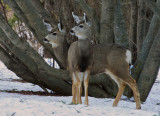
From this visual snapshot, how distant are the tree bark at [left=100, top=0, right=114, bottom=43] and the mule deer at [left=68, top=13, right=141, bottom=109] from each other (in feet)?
8.38

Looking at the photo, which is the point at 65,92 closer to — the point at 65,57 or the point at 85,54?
the point at 65,57

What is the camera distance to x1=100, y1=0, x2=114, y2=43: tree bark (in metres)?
→ 11.0

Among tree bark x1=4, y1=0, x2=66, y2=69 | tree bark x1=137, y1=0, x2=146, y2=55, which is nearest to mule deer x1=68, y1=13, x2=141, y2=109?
tree bark x1=4, y1=0, x2=66, y2=69

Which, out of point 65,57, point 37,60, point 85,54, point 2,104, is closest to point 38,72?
point 37,60

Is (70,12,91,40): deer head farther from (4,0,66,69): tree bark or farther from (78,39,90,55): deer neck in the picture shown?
(4,0,66,69): tree bark

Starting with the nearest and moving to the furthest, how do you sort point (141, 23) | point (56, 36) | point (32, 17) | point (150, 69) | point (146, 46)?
point (56, 36) → point (150, 69) → point (146, 46) → point (32, 17) → point (141, 23)

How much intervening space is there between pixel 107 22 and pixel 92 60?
293 centimetres

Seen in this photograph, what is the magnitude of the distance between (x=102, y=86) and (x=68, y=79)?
110 cm

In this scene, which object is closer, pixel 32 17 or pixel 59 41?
pixel 59 41

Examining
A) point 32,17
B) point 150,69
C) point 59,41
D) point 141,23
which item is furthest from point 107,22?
point 32,17

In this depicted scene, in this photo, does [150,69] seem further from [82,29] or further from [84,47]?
[82,29]

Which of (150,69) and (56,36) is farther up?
(56,36)

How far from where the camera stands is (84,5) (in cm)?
1114

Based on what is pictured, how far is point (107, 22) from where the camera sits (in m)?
11.1
